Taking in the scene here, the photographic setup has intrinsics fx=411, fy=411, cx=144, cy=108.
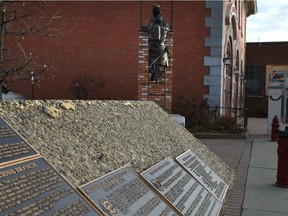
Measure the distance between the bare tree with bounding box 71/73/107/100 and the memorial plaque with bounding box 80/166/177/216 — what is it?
14030 millimetres

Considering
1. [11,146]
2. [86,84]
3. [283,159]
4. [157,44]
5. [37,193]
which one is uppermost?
[157,44]

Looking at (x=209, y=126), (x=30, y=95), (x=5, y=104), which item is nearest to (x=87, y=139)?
(x=5, y=104)

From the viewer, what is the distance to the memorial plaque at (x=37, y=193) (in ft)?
7.32

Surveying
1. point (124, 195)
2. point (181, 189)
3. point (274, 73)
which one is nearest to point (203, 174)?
point (181, 189)

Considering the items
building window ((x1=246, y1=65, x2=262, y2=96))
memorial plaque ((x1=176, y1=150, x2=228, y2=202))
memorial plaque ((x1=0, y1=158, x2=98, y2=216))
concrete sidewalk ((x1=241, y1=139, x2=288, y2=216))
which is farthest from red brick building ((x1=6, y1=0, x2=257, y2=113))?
building window ((x1=246, y1=65, x2=262, y2=96))

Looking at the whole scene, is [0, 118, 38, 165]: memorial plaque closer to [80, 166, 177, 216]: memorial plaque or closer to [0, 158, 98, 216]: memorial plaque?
[0, 158, 98, 216]: memorial plaque

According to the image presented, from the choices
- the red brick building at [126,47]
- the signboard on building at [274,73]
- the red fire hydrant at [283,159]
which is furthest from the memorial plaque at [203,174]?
the signboard on building at [274,73]

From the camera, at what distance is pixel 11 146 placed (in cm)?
268

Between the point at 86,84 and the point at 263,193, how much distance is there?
41.0 feet

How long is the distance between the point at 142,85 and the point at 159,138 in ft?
21.7

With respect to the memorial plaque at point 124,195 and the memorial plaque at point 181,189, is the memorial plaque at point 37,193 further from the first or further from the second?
the memorial plaque at point 181,189

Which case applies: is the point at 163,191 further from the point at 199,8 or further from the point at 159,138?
the point at 199,8

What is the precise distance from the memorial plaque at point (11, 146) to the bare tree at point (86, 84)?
1459cm

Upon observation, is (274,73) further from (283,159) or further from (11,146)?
(11,146)
